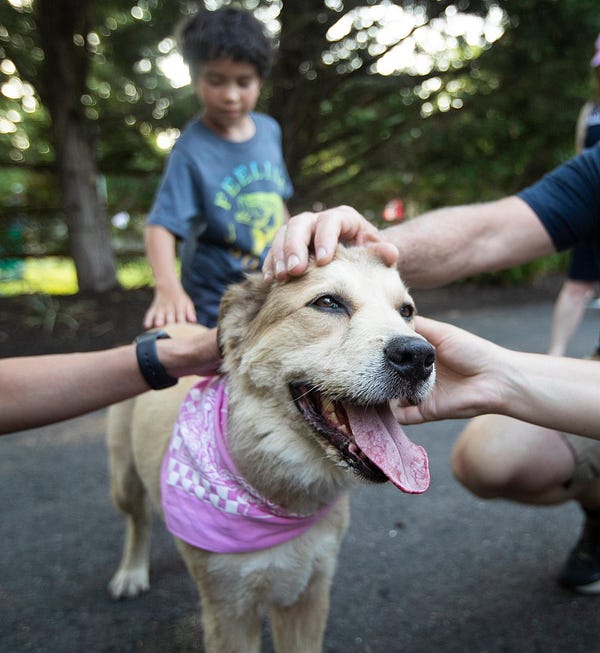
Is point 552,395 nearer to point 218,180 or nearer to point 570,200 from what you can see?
point 570,200

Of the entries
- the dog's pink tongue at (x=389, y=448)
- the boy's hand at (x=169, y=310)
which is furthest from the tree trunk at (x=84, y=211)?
the dog's pink tongue at (x=389, y=448)

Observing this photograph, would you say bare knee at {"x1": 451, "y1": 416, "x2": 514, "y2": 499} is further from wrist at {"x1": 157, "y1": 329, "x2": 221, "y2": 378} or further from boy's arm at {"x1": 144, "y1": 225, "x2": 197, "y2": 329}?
boy's arm at {"x1": 144, "y1": 225, "x2": 197, "y2": 329}

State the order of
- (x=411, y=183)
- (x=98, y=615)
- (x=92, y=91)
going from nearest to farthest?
(x=98, y=615) → (x=92, y=91) → (x=411, y=183)

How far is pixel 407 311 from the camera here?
2084 mm

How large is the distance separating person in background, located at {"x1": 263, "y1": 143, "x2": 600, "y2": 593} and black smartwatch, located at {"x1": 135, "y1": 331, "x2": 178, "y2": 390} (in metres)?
1.08

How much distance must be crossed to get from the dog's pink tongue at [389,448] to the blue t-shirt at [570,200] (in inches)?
55.6

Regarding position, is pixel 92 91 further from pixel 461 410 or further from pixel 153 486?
pixel 461 410

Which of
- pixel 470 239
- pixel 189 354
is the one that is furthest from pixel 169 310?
pixel 470 239

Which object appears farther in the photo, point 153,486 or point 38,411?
point 153,486

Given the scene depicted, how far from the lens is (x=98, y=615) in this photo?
8.98ft

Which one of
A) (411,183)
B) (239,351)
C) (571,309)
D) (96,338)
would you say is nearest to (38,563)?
(239,351)

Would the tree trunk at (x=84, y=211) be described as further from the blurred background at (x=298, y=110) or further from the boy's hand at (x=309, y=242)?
the boy's hand at (x=309, y=242)

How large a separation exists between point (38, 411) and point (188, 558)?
0.76m

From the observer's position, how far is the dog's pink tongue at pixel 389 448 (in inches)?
65.8
